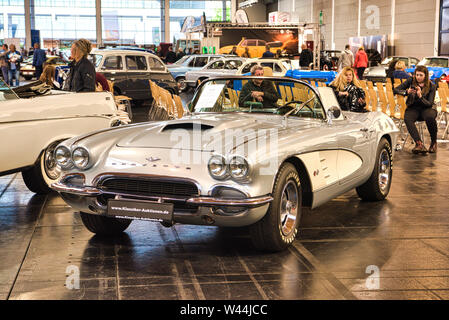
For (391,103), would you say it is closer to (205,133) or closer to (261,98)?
(261,98)

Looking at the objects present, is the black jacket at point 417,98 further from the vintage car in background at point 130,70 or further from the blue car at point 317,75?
the blue car at point 317,75

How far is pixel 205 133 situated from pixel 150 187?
2.34ft

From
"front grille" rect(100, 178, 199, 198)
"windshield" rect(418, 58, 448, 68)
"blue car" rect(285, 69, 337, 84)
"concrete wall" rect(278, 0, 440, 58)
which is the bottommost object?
"front grille" rect(100, 178, 199, 198)

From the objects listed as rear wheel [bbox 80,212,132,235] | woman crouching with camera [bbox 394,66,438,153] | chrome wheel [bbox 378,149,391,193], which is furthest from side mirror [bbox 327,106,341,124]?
woman crouching with camera [bbox 394,66,438,153]

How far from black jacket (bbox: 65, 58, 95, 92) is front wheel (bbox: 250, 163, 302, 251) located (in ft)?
13.4

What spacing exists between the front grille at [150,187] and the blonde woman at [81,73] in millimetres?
3711

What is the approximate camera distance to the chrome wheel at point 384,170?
24.2ft

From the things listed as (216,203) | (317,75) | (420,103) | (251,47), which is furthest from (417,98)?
(251,47)

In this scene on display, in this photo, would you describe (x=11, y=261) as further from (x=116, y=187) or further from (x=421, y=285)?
(x=421, y=285)

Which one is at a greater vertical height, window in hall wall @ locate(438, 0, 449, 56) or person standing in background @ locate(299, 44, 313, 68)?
window in hall wall @ locate(438, 0, 449, 56)

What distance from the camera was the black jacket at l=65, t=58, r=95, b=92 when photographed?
8.43 metres

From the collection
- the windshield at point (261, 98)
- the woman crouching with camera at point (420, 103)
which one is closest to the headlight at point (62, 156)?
the windshield at point (261, 98)

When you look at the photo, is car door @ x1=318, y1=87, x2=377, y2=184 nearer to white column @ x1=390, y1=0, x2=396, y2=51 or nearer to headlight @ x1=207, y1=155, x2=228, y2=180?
headlight @ x1=207, y1=155, x2=228, y2=180

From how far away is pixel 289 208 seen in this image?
534 centimetres
